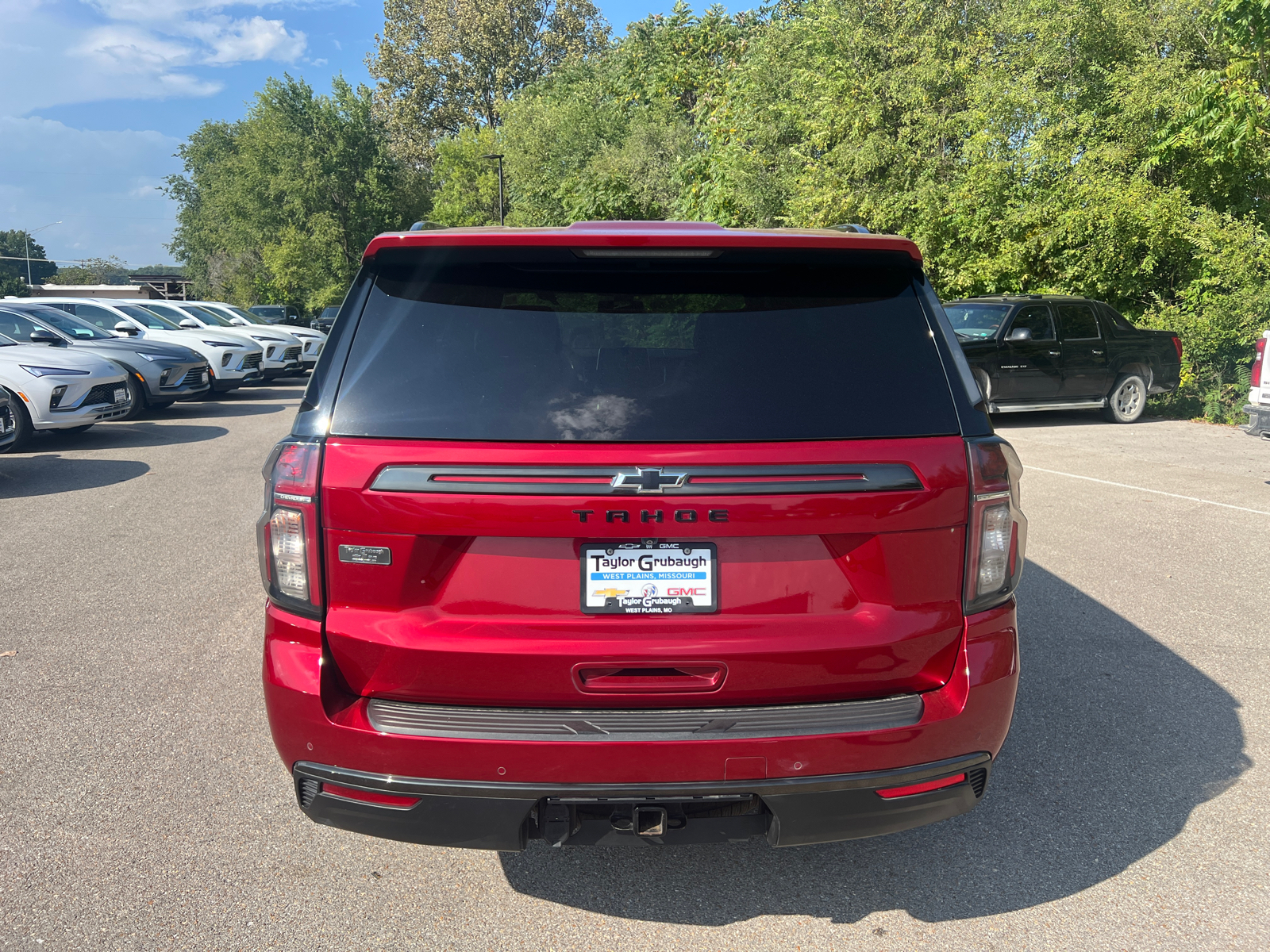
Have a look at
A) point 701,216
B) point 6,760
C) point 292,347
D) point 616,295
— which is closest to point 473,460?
point 616,295

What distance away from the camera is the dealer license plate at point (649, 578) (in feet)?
7.74

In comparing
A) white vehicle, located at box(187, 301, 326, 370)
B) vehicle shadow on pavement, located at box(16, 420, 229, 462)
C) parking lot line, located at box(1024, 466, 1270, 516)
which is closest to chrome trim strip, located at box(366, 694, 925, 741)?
parking lot line, located at box(1024, 466, 1270, 516)

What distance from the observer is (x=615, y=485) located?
7.57 feet

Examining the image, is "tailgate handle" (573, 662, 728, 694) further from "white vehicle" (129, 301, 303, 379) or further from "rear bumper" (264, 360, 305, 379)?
"rear bumper" (264, 360, 305, 379)

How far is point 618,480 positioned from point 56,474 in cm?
987

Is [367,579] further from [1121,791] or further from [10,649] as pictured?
[10,649]

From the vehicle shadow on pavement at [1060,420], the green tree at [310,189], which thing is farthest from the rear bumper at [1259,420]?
the green tree at [310,189]

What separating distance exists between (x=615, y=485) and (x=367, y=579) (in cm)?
68

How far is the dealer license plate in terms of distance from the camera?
236cm

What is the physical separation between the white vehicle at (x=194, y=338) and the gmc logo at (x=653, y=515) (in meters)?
16.8

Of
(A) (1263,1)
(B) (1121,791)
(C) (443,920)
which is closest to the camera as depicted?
(C) (443,920)

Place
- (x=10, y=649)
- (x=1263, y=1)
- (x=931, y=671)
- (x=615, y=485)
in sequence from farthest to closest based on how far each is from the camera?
(x=1263, y=1) < (x=10, y=649) < (x=931, y=671) < (x=615, y=485)

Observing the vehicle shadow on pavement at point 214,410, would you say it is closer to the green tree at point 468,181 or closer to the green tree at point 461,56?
the green tree at point 468,181

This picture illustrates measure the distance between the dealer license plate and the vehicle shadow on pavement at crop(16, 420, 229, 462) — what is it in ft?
37.2
